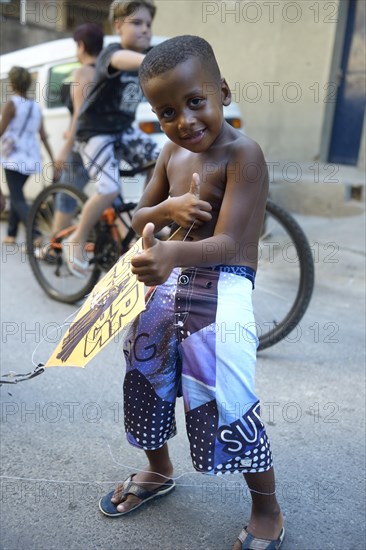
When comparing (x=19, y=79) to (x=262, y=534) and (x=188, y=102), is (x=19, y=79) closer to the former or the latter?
(x=188, y=102)

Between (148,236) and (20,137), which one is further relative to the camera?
Result: (20,137)

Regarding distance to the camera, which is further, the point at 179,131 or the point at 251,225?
the point at 251,225

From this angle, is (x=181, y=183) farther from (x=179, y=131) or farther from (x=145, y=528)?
(x=145, y=528)

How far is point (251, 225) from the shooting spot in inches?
61.6

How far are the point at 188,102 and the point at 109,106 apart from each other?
2156 mm

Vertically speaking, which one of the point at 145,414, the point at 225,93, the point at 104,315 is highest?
the point at 225,93

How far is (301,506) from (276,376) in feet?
3.17

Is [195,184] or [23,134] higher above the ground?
[195,184]

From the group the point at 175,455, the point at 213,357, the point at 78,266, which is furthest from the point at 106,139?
the point at 213,357

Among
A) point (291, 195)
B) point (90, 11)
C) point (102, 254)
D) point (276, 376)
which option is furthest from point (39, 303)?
point (90, 11)

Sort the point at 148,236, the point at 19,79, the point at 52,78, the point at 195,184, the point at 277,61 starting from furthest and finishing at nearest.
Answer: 1. the point at 277,61
2. the point at 52,78
3. the point at 19,79
4. the point at 195,184
5. the point at 148,236

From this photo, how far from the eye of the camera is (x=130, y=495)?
1926 mm

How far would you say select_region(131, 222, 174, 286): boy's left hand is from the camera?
131 cm

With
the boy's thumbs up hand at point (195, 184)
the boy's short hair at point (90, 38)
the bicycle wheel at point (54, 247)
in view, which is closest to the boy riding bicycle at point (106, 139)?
the bicycle wheel at point (54, 247)
